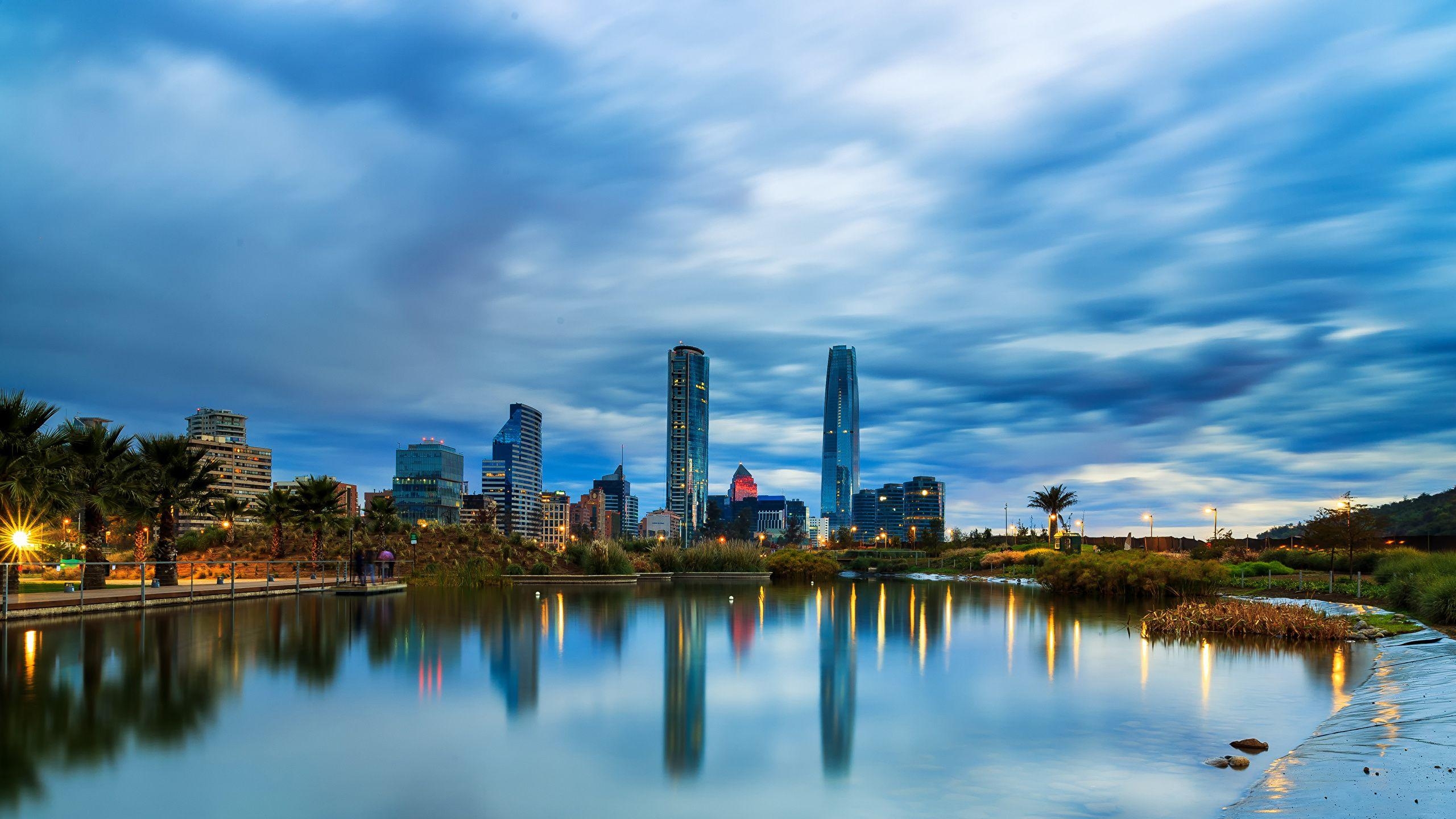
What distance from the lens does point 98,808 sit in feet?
22.0

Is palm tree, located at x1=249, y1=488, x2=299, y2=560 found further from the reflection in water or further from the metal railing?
the reflection in water

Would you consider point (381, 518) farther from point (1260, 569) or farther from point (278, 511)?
point (1260, 569)

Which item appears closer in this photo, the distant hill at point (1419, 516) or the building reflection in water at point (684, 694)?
the building reflection in water at point (684, 694)

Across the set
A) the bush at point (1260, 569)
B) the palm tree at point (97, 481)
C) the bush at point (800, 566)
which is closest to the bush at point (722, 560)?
the bush at point (800, 566)

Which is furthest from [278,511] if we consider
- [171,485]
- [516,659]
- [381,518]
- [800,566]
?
[800,566]

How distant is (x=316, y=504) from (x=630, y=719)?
1210 inches

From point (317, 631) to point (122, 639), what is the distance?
3.46 metres

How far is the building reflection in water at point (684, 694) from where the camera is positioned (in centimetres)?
862

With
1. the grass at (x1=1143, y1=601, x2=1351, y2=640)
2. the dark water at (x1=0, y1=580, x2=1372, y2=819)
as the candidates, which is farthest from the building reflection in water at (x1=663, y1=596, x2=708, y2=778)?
the grass at (x1=1143, y1=601, x2=1351, y2=640)

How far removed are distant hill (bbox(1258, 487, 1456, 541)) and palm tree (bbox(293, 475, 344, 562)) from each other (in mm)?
76484

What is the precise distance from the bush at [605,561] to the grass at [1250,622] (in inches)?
946

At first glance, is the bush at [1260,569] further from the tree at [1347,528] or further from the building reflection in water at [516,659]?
the building reflection in water at [516,659]

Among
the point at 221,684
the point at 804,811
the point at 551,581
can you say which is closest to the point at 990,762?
the point at 804,811

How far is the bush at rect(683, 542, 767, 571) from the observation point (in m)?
45.0
